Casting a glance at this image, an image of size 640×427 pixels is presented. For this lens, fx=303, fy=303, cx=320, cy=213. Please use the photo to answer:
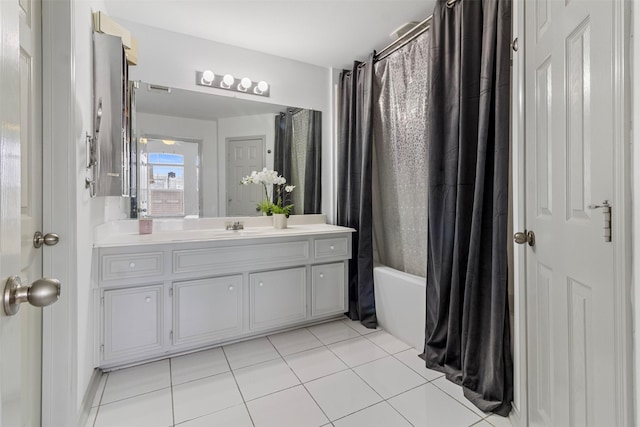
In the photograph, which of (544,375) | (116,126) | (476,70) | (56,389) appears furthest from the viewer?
(116,126)

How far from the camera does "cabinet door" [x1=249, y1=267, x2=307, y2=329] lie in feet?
7.40

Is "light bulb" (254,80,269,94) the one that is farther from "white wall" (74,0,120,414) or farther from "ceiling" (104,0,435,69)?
"white wall" (74,0,120,414)

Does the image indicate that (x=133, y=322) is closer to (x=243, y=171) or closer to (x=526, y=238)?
(x=243, y=171)

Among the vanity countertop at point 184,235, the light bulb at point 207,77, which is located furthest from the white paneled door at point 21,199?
the light bulb at point 207,77

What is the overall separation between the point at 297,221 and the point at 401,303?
122 centimetres

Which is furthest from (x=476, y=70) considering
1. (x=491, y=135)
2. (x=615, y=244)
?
(x=615, y=244)

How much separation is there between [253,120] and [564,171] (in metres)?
2.39

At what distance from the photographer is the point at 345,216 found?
9.37 feet

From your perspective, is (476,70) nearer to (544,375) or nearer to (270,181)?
(544,375)

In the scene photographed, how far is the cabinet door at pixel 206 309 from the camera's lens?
1.99 meters

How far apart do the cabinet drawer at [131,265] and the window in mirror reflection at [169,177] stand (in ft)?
2.01

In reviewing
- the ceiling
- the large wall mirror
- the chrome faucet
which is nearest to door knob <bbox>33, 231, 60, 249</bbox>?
the large wall mirror

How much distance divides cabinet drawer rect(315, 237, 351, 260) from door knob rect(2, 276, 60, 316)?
2.03 meters

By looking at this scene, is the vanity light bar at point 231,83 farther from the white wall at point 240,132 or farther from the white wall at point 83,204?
the white wall at point 83,204
